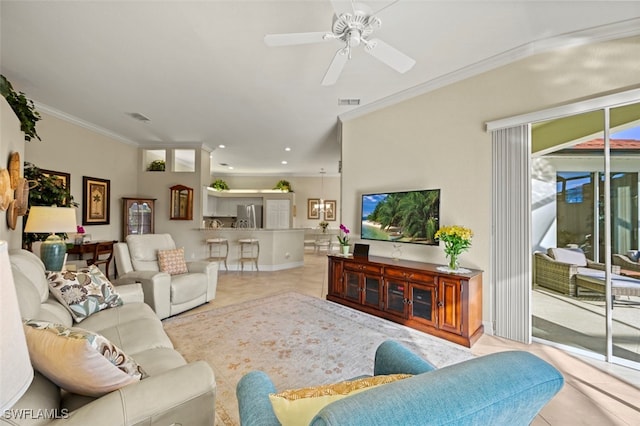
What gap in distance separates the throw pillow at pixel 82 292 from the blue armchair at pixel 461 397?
2.58 m

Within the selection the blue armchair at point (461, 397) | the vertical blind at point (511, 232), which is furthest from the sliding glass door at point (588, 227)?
the blue armchair at point (461, 397)

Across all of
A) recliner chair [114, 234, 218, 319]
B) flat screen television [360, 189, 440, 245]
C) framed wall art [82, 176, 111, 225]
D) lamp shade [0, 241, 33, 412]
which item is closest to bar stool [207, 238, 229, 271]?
framed wall art [82, 176, 111, 225]

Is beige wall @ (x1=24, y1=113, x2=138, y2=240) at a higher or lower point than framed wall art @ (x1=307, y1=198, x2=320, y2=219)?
higher

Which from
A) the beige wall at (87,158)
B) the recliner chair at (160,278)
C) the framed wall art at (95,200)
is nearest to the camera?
the recliner chair at (160,278)

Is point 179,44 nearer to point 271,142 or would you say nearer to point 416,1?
point 416,1

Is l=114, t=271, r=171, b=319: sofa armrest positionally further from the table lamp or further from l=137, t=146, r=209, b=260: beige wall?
l=137, t=146, r=209, b=260: beige wall

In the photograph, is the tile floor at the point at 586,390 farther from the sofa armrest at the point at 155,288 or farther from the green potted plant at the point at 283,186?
the green potted plant at the point at 283,186

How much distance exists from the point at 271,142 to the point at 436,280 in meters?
5.03

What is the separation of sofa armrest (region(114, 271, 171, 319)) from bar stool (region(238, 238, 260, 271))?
10.4ft

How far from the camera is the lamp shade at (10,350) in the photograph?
1.89ft

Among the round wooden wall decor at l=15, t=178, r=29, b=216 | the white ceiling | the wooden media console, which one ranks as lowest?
the wooden media console

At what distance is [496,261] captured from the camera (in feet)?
10.2

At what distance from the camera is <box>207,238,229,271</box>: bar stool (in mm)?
6684

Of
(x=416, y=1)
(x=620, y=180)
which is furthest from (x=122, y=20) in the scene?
(x=620, y=180)
